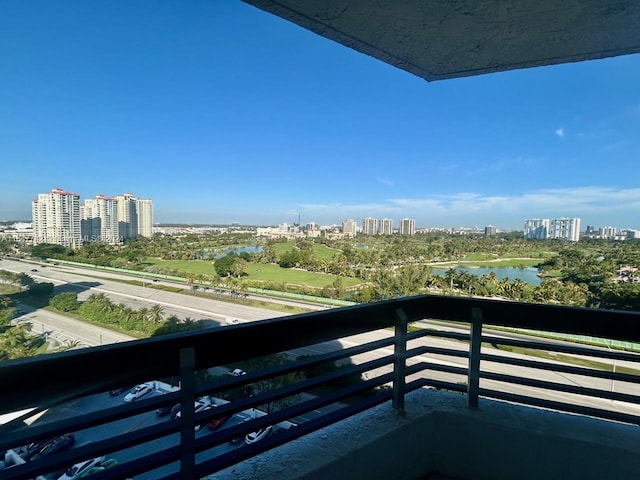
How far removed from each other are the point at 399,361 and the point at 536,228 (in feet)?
24.5

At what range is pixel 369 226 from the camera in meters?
11.7

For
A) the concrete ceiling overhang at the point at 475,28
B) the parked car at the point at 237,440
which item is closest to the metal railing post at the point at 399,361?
the parked car at the point at 237,440

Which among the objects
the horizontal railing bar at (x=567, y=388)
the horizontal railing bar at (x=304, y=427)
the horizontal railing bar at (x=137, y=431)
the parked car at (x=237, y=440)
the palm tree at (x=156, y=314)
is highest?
the horizontal railing bar at (x=137, y=431)

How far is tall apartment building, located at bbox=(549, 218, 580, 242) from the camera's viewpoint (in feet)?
20.8

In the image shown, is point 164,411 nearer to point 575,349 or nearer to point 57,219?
point 575,349

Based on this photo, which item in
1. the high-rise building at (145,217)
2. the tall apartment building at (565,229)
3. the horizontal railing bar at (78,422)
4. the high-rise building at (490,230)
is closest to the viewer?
the horizontal railing bar at (78,422)

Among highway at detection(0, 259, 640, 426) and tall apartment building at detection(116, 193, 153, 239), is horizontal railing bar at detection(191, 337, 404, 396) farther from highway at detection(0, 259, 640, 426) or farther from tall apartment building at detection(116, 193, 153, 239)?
tall apartment building at detection(116, 193, 153, 239)

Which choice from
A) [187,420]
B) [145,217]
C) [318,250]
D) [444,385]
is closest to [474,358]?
[444,385]

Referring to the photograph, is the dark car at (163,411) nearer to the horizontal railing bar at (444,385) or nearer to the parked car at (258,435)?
the parked car at (258,435)

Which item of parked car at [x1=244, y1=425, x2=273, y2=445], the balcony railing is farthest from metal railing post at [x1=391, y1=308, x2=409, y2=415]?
parked car at [x1=244, y1=425, x2=273, y2=445]

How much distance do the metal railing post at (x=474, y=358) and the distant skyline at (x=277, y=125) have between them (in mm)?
1690

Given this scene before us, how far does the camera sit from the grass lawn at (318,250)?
28.1 feet

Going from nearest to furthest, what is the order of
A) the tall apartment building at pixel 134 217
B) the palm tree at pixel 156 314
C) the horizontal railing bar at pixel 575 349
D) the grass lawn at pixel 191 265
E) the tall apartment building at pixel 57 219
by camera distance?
the horizontal railing bar at pixel 575 349, the palm tree at pixel 156 314, the tall apartment building at pixel 57 219, the tall apartment building at pixel 134 217, the grass lawn at pixel 191 265

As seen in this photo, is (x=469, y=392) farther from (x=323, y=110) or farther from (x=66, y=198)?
(x=323, y=110)
